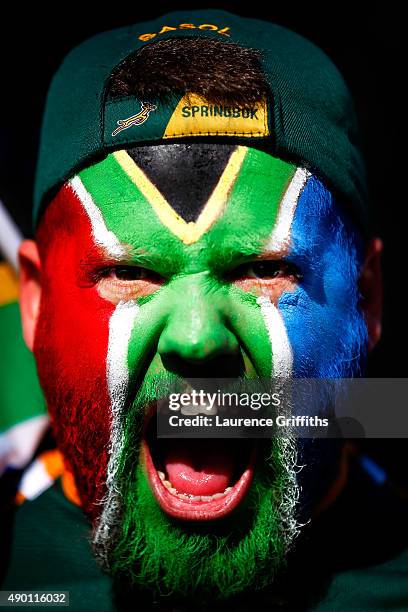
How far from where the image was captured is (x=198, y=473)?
1.54m

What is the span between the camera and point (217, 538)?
1.49 m

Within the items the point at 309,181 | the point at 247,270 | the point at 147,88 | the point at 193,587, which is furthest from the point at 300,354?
the point at 147,88

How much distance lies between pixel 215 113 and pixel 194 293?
0.38 metres

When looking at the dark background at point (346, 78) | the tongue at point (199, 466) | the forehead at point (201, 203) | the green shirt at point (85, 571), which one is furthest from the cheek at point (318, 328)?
the dark background at point (346, 78)

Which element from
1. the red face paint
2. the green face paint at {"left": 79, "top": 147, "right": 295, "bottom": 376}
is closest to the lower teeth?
the red face paint

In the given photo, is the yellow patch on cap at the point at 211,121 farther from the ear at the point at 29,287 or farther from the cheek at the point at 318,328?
the ear at the point at 29,287

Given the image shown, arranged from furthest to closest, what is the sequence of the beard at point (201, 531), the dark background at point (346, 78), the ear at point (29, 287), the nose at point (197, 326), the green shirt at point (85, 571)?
the dark background at point (346, 78)
the ear at point (29, 287)
the green shirt at point (85, 571)
the beard at point (201, 531)
the nose at point (197, 326)

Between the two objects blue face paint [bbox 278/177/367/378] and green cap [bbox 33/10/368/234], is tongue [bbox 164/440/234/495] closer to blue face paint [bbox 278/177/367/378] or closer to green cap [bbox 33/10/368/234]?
blue face paint [bbox 278/177/367/378]

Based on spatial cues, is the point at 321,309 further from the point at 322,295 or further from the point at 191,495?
the point at 191,495

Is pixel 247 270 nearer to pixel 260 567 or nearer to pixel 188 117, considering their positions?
pixel 188 117

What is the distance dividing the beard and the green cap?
0.53 metres

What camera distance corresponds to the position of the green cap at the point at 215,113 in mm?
1521

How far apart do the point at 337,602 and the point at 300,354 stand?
0.60m

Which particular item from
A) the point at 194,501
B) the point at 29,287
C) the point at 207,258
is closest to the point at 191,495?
the point at 194,501
